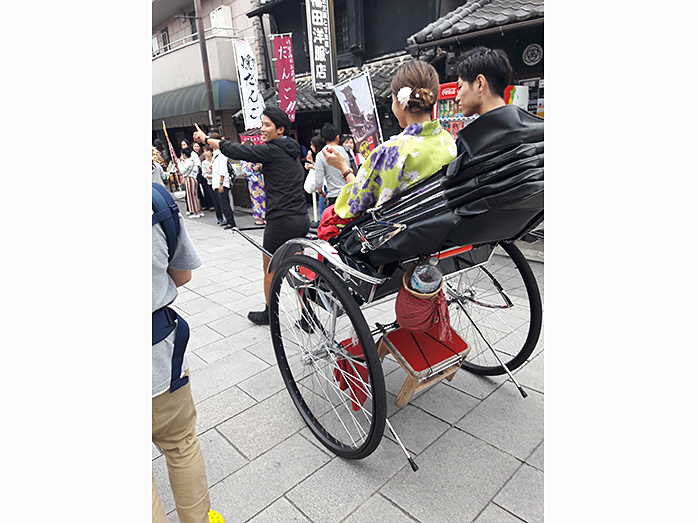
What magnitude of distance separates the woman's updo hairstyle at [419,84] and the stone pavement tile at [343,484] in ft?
6.23

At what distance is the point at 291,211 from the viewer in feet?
11.9

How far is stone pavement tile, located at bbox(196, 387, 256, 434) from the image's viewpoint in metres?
2.60

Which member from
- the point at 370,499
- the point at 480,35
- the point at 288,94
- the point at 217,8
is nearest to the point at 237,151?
the point at 370,499

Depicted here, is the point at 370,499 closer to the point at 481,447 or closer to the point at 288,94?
the point at 481,447

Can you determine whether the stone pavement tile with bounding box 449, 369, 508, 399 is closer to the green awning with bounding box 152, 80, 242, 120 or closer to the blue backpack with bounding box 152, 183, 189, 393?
the blue backpack with bounding box 152, 183, 189, 393

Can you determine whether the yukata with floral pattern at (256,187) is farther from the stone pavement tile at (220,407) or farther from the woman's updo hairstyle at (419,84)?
the woman's updo hairstyle at (419,84)

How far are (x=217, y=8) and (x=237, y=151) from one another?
1355 cm

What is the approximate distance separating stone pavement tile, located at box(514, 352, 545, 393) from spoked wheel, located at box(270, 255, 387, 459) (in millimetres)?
1128

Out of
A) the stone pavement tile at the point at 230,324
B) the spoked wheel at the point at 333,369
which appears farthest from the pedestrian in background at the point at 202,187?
the spoked wheel at the point at 333,369

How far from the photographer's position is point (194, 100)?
13.1 metres

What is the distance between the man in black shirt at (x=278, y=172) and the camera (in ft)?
11.1

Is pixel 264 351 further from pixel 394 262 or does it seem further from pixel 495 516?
pixel 495 516

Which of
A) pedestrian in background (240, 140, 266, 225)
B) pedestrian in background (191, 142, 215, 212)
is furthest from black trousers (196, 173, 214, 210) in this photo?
pedestrian in background (240, 140, 266, 225)

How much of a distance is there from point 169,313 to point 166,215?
384 mm
